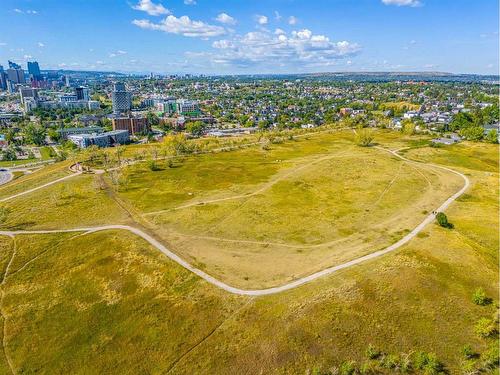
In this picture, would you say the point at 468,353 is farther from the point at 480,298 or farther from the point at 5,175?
the point at 5,175

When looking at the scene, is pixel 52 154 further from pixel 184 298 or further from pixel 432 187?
pixel 432 187

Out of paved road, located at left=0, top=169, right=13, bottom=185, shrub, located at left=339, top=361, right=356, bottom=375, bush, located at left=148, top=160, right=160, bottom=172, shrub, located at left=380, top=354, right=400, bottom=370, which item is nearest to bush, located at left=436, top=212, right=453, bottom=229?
shrub, located at left=380, top=354, right=400, bottom=370

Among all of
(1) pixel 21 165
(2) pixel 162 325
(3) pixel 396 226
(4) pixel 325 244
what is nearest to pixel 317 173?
(3) pixel 396 226

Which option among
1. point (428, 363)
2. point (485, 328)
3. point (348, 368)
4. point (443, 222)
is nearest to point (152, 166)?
point (443, 222)

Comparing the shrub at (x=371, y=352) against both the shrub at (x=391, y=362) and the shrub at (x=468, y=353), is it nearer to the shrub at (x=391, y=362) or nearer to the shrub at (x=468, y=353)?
the shrub at (x=391, y=362)

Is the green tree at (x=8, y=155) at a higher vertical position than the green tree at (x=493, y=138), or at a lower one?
lower

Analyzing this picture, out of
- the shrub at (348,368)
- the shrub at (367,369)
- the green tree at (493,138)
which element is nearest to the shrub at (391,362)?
the shrub at (367,369)

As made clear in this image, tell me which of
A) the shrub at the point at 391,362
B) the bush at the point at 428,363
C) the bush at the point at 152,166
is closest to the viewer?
the bush at the point at 428,363

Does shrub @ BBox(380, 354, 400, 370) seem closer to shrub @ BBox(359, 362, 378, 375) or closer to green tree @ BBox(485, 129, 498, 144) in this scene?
shrub @ BBox(359, 362, 378, 375)
